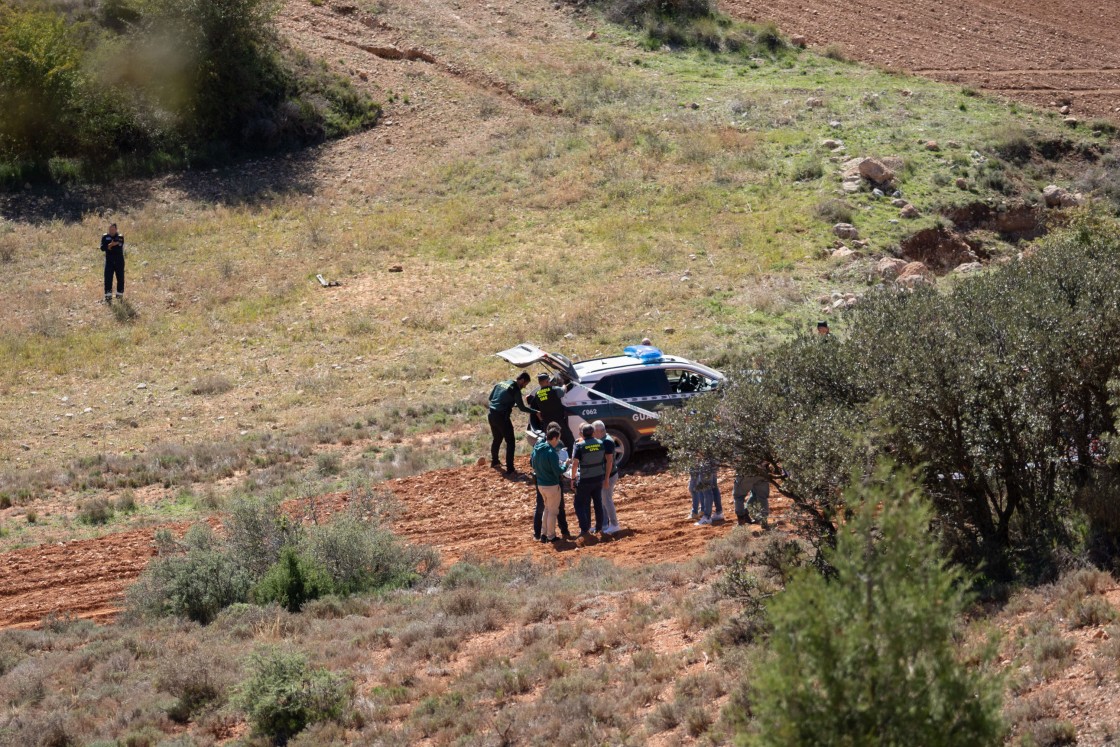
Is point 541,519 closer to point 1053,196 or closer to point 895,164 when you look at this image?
point 895,164

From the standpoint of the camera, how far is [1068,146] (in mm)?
35531

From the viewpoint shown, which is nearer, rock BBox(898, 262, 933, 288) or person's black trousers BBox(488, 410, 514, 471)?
person's black trousers BBox(488, 410, 514, 471)

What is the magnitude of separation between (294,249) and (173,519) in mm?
16325

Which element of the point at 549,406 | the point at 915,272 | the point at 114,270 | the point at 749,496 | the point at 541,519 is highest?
the point at 915,272

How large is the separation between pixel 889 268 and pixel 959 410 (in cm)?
1851

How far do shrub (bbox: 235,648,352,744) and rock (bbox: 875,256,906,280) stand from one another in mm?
20787

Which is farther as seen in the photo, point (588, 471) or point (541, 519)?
point (541, 519)

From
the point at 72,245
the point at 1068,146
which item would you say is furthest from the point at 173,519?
the point at 1068,146

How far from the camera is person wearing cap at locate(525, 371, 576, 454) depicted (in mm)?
17000

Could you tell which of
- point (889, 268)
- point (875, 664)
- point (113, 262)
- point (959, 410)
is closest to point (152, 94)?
point (113, 262)

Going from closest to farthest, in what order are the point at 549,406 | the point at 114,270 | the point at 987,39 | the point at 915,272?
the point at 549,406 → the point at 915,272 → the point at 114,270 → the point at 987,39

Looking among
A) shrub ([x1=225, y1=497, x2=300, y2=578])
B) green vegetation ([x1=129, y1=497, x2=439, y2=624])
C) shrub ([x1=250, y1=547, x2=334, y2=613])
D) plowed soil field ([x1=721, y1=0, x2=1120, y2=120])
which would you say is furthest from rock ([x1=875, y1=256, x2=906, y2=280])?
shrub ([x1=250, y1=547, x2=334, y2=613])

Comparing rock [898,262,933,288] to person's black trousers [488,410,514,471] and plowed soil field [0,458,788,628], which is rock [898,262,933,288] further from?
person's black trousers [488,410,514,471]

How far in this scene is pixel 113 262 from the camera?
1179 inches
